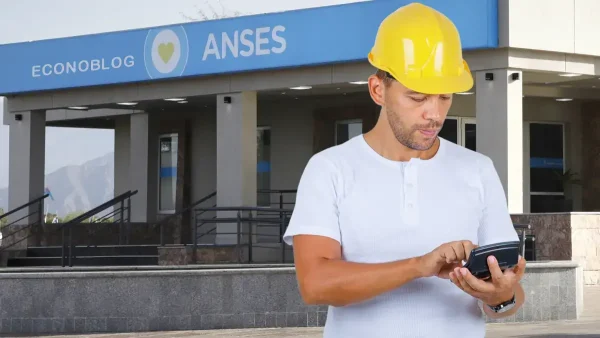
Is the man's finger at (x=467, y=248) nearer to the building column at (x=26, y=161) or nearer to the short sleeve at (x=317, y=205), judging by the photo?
the short sleeve at (x=317, y=205)

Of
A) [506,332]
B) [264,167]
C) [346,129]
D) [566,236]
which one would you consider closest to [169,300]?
[506,332]

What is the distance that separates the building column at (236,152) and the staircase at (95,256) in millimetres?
1881

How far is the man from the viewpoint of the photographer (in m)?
2.54

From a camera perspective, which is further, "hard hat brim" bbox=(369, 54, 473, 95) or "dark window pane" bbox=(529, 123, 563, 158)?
"dark window pane" bbox=(529, 123, 563, 158)

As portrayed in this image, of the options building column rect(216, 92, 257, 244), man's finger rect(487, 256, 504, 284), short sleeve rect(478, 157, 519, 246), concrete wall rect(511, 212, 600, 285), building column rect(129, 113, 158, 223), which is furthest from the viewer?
building column rect(129, 113, 158, 223)

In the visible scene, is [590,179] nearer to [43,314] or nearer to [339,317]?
[43,314]

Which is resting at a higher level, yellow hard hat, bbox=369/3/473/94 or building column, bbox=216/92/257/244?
building column, bbox=216/92/257/244

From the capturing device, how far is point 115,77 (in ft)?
85.7

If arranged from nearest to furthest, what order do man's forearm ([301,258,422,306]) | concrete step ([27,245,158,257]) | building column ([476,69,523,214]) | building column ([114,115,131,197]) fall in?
man's forearm ([301,258,422,306]) → building column ([476,69,523,214]) → concrete step ([27,245,158,257]) → building column ([114,115,131,197])

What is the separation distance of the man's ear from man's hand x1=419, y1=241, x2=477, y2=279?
39cm

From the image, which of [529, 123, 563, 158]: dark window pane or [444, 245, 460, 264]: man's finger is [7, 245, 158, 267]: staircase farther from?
[444, 245, 460, 264]: man's finger

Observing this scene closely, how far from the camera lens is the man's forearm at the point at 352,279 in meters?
2.47

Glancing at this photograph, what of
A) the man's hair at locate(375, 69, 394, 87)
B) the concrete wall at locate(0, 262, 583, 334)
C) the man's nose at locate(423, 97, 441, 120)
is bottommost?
the concrete wall at locate(0, 262, 583, 334)

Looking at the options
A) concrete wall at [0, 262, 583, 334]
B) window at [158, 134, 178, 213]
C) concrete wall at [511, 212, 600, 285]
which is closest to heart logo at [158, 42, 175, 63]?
window at [158, 134, 178, 213]
